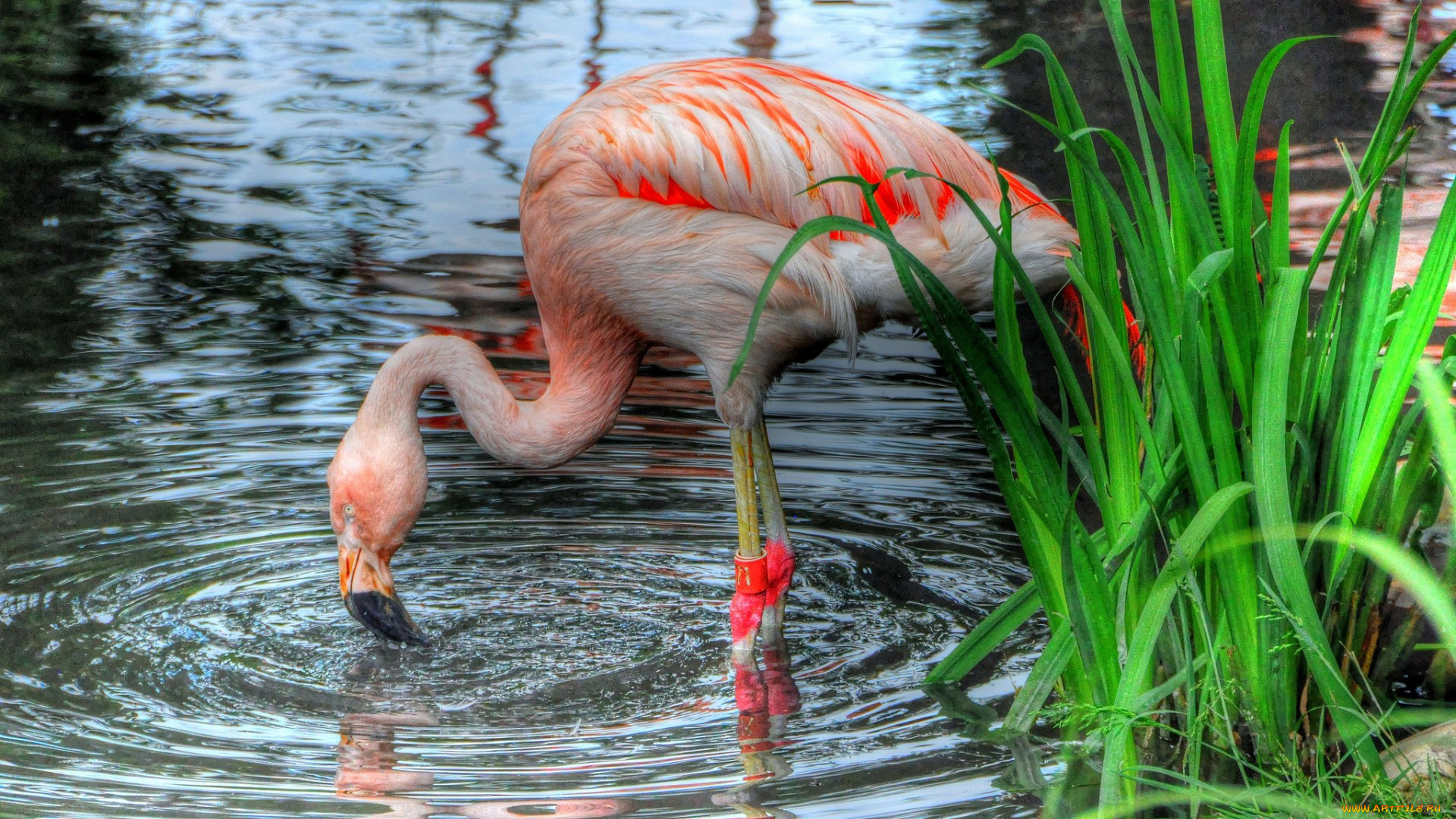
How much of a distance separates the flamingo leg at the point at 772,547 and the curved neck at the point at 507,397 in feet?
1.32

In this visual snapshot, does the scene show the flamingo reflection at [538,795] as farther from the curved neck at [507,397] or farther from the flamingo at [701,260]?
the curved neck at [507,397]

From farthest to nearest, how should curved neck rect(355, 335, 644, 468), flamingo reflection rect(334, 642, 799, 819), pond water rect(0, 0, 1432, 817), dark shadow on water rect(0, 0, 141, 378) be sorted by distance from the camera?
1. dark shadow on water rect(0, 0, 141, 378)
2. curved neck rect(355, 335, 644, 468)
3. pond water rect(0, 0, 1432, 817)
4. flamingo reflection rect(334, 642, 799, 819)

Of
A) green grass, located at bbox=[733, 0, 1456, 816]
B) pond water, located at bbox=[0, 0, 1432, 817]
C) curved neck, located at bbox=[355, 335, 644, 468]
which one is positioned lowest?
pond water, located at bbox=[0, 0, 1432, 817]

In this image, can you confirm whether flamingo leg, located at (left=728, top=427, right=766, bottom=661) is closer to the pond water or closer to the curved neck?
the pond water

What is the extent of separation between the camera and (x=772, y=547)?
12.8 ft

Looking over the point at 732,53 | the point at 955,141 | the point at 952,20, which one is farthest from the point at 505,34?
the point at 955,141

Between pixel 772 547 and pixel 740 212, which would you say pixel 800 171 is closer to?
pixel 740 212

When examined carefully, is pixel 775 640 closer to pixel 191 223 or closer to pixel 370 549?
pixel 370 549

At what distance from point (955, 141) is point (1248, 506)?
63.2 inches

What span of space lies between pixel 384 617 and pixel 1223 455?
6.79ft

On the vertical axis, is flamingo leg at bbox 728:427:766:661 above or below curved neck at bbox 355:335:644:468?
below

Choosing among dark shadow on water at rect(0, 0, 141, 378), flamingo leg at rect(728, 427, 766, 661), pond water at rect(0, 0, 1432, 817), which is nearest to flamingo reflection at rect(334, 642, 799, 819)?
pond water at rect(0, 0, 1432, 817)

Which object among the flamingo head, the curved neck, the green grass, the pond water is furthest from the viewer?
the curved neck

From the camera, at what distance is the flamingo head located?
363 centimetres
